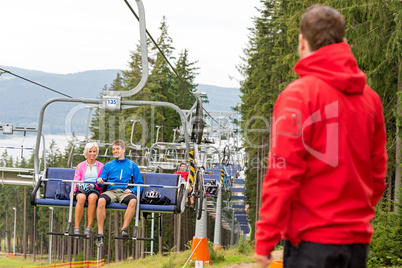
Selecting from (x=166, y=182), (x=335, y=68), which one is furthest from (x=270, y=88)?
(x=335, y=68)

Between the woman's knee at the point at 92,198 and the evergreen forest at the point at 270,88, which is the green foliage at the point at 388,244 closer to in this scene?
the evergreen forest at the point at 270,88

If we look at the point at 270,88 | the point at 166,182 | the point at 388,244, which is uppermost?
the point at 270,88

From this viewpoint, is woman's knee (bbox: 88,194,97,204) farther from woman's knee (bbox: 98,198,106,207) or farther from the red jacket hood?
the red jacket hood

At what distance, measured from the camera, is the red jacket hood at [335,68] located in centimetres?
281

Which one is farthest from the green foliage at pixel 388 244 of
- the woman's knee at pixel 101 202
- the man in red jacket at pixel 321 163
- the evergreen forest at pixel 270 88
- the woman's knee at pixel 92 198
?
the man in red jacket at pixel 321 163

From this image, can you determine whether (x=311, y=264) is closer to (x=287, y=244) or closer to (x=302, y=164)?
(x=287, y=244)

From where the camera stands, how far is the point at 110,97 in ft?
28.6

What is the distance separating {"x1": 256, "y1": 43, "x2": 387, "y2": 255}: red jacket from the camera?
2719 millimetres

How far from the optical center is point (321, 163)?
2.75m

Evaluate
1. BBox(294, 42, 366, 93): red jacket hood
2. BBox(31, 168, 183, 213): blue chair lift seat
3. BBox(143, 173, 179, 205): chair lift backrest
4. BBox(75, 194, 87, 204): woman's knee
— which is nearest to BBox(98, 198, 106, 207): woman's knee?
BBox(31, 168, 183, 213): blue chair lift seat

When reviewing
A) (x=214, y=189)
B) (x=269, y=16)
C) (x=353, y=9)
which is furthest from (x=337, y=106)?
(x=269, y=16)

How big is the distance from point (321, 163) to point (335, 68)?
1.49 ft

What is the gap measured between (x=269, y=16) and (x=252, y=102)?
546cm

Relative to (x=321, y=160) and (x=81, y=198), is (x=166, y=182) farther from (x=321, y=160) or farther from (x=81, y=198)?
(x=321, y=160)
